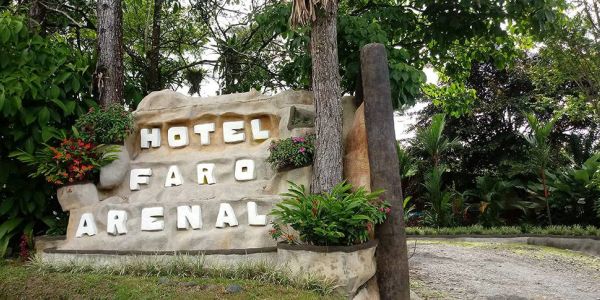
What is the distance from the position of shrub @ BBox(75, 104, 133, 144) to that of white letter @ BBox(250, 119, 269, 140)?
176cm

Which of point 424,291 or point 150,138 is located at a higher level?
point 150,138

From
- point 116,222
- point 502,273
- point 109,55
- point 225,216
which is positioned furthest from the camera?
point 109,55

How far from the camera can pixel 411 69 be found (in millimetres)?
6359

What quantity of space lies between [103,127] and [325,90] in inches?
125

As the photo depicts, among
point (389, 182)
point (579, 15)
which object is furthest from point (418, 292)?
point (579, 15)

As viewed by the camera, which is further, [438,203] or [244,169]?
[438,203]

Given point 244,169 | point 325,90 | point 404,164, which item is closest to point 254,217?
point 244,169

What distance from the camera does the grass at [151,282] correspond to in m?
4.52

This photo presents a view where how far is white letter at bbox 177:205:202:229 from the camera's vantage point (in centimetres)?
587

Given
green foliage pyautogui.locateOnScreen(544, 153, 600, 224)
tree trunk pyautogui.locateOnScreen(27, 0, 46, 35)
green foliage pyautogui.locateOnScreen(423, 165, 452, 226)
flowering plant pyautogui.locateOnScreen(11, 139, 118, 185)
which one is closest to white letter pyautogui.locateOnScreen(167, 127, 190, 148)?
flowering plant pyautogui.locateOnScreen(11, 139, 118, 185)

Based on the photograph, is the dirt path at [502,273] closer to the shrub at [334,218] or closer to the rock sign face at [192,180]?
the shrub at [334,218]

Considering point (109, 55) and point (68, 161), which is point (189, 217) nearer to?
point (68, 161)

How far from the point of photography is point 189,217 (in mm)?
5898

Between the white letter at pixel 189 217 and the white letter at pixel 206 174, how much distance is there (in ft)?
1.63
